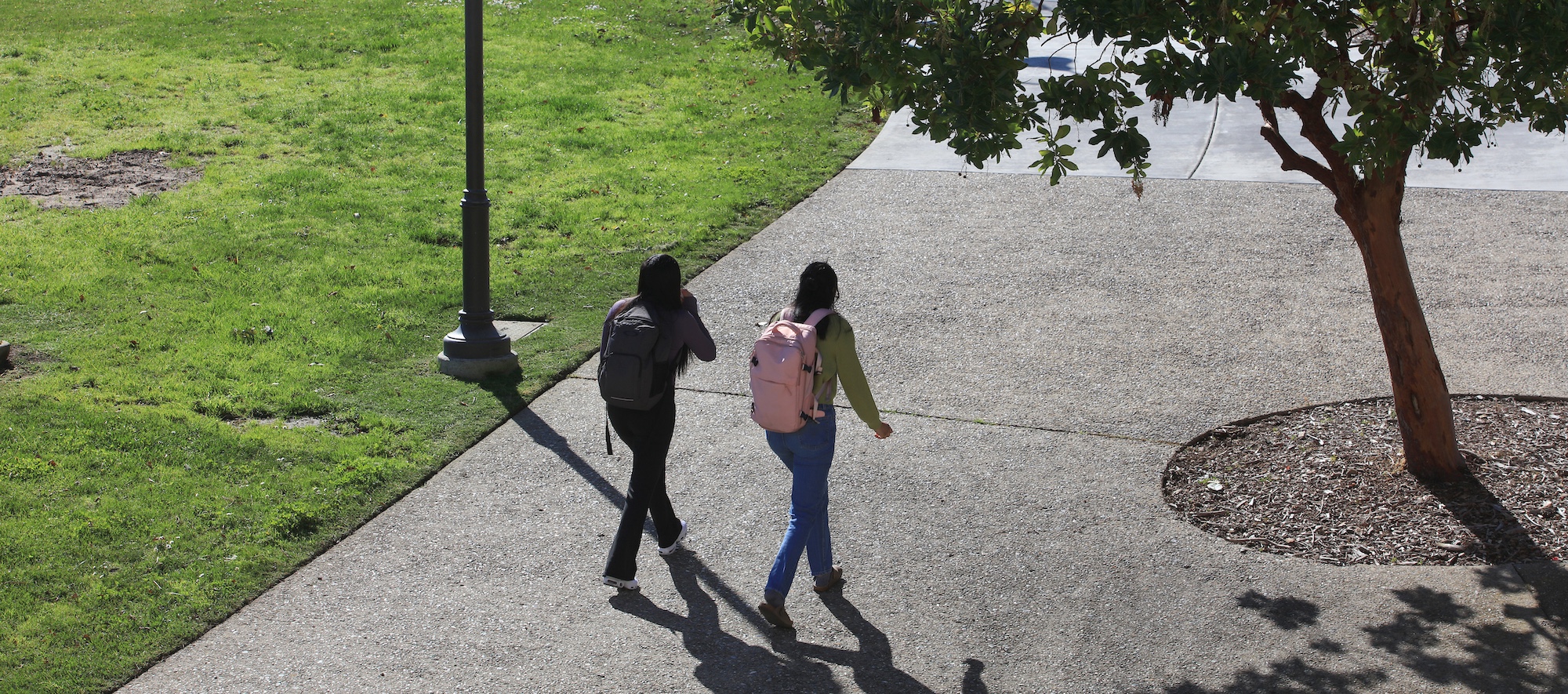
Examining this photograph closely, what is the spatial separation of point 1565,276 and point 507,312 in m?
8.46

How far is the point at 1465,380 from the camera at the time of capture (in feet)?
28.1

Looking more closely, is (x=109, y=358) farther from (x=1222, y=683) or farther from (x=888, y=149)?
(x=888, y=149)

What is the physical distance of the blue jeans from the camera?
5.77 metres

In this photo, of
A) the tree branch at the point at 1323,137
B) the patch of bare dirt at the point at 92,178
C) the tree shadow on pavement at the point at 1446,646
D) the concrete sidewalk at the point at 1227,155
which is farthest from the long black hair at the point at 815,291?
the patch of bare dirt at the point at 92,178

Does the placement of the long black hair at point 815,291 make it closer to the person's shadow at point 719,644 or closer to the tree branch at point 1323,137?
the person's shadow at point 719,644

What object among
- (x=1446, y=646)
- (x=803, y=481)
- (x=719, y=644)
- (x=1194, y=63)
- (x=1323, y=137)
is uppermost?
(x=1194, y=63)

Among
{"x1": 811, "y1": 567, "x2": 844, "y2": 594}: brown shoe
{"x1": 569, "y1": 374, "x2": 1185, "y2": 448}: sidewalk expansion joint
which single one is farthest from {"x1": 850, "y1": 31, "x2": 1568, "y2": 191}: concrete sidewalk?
{"x1": 811, "y1": 567, "x2": 844, "y2": 594}: brown shoe

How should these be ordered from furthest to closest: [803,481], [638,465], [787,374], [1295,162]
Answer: [1295,162]
[638,465]
[803,481]
[787,374]

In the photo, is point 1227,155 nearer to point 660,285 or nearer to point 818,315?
point 818,315

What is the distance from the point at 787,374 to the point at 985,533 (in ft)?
5.93

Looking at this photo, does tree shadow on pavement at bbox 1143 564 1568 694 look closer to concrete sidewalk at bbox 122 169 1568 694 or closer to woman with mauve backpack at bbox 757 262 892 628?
concrete sidewalk at bbox 122 169 1568 694

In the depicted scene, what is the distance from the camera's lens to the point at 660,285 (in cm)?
590

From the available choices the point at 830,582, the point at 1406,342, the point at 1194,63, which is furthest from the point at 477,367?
the point at 1406,342

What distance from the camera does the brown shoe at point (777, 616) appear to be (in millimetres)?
5852
